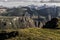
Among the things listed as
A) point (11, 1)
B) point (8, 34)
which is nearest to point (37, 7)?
point (11, 1)

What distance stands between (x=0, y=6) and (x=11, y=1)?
4.09 meters

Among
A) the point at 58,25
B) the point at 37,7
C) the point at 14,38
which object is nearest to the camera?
the point at 14,38

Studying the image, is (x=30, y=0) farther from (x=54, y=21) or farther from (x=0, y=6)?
(x=54, y=21)

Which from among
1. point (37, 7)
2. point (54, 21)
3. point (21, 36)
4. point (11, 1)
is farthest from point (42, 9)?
point (21, 36)

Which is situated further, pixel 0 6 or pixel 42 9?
pixel 42 9

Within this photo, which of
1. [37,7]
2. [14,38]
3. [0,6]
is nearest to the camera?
[14,38]

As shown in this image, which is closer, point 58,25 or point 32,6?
point 58,25

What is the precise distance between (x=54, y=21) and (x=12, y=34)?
12.5 m

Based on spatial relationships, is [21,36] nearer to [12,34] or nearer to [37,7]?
[12,34]

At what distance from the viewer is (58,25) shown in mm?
27531

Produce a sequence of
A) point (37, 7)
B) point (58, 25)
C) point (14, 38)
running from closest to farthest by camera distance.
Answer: point (14, 38)
point (58, 25)
point (37, 7)

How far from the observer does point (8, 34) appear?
1775cm

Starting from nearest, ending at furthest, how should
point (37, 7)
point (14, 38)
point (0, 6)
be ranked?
point (14, 38), point (0, 6), point (37, 7)

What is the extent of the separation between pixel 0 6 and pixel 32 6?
11071 mm
